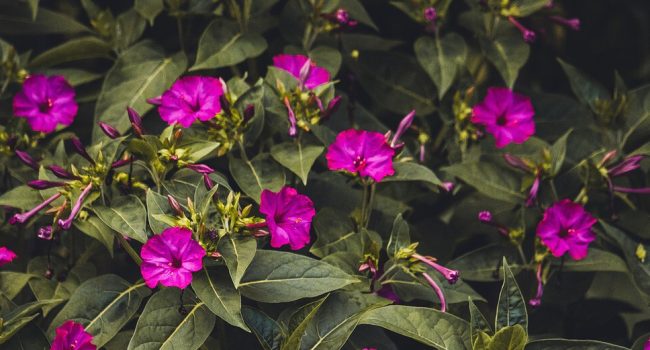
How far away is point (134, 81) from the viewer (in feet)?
8.69

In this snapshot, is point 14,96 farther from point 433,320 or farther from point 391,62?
point 433,320

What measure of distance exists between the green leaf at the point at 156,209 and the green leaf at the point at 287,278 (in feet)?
0.68

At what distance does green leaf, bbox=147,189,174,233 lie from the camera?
2039 mm

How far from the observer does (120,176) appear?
2236mm

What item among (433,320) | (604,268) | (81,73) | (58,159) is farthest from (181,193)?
(604,268)

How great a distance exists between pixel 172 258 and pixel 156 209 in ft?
0.44

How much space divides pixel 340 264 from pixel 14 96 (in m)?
1.04

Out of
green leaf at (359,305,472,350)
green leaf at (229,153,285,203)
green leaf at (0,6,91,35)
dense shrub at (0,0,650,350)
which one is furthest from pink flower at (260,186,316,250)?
green leaf at (0,6,91,35)

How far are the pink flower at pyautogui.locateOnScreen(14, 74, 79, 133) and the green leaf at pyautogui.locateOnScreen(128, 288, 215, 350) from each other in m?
0.65

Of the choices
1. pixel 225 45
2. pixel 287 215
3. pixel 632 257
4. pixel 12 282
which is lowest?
→ pixel 632 257

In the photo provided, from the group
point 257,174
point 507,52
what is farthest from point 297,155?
point 507,52

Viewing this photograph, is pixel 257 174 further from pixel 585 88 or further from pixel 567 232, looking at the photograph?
pixel 585 88

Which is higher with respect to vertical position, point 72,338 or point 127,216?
point 127,216

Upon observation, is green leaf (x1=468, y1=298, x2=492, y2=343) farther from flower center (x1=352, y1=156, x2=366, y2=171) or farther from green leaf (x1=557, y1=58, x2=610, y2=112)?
→ green leaf (x1=557, y1=58, x2=610, y2=112)
